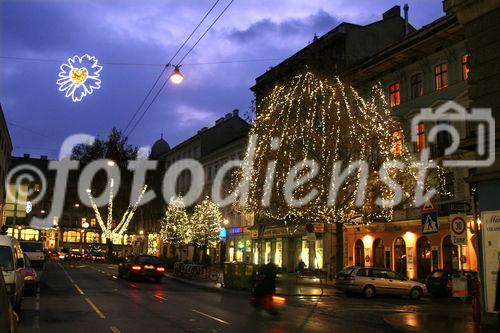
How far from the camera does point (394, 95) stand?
36.8m

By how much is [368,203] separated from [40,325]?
20256 millimetres

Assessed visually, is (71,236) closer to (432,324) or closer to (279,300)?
(279,300)

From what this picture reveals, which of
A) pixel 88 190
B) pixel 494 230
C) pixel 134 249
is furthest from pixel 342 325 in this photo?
pixel 134 249

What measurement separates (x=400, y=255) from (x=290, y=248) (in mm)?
14248

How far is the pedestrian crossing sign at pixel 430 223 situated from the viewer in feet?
52.3

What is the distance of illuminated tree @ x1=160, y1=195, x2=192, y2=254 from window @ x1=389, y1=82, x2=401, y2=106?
25.5 m

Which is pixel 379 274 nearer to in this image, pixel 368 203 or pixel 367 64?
pixel 368 203

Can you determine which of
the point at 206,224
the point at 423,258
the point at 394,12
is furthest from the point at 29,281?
the point at 394,12

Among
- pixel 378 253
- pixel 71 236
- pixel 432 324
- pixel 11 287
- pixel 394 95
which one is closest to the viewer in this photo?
pixel 11 287

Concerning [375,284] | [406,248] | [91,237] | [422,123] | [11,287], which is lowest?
[375,284]

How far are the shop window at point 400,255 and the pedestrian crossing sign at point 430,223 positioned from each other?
1981 centimetres

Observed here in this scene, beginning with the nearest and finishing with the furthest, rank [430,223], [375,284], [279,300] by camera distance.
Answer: [430,223]
[279,300]
[375,284]

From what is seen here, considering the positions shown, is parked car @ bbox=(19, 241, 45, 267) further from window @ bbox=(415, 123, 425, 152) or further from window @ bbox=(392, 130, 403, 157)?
window @ bbox=(415, 123, 425, 152)

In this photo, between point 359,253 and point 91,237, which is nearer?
point 359,253
